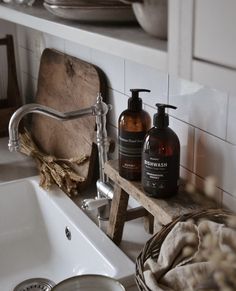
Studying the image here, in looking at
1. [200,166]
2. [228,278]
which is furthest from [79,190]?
[228,278]

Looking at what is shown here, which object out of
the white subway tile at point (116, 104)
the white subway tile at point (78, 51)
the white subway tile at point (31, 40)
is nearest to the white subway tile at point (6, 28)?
the white subway tile at point (31, 40)

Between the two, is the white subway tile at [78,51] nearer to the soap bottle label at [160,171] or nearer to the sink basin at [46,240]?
the sink basin at [46,240]

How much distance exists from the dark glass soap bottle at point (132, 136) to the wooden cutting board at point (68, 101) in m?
0.29

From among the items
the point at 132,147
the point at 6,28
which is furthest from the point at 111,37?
the point at 6,28

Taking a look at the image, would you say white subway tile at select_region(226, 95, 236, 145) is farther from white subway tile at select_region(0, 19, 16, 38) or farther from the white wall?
white subway tile at select_region(0, 19, 16, 38)

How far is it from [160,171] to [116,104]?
42cm

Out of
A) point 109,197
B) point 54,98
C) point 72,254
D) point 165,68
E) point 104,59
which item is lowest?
point 72,254

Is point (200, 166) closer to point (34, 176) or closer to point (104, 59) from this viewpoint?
point (104, 59)

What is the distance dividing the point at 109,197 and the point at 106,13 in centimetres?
53

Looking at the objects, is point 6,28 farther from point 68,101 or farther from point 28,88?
point 68,101

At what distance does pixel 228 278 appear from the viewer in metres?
0.68

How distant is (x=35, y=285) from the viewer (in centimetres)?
128

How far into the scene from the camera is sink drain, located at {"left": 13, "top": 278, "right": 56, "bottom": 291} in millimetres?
1263

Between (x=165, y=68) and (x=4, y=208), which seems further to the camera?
(x=4, y=208)
